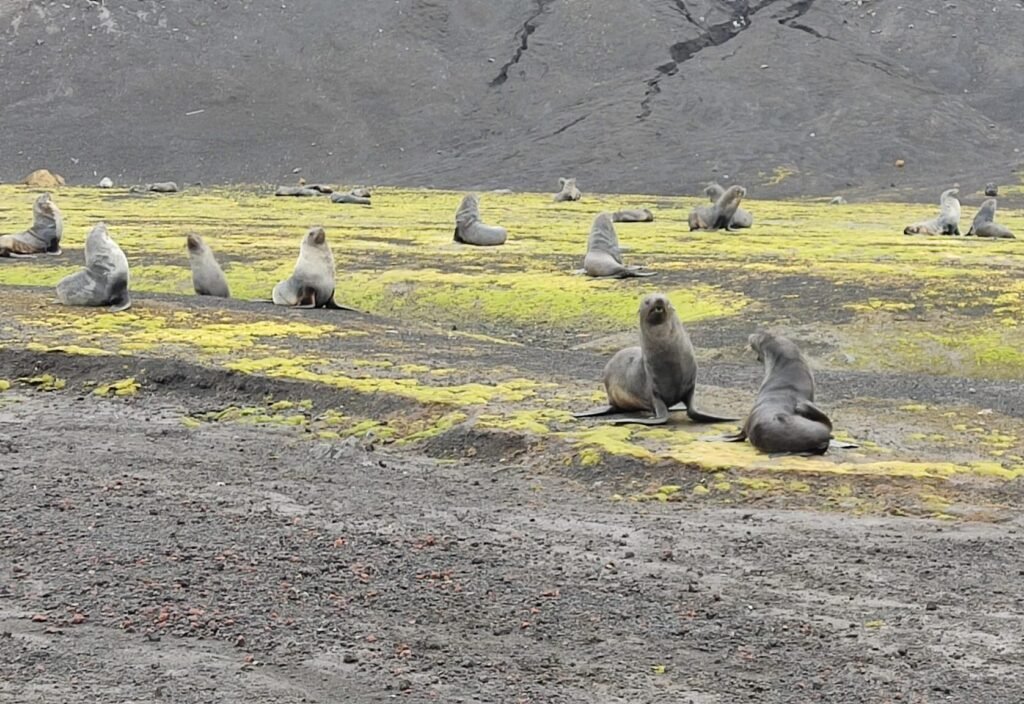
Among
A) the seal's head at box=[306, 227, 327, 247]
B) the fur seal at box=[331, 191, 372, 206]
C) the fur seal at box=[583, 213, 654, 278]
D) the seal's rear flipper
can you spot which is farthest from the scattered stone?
the seal's rear flipper

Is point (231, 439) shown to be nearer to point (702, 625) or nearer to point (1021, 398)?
point (702, 625)

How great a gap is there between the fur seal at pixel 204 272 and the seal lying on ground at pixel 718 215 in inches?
570

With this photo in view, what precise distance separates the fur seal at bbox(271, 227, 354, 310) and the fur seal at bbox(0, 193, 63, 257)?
8728 mm

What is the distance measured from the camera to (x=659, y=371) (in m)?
12.8

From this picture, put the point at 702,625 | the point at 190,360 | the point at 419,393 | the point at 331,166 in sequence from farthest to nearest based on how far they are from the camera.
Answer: the point at 331,166 → the point at 190,360 → the point at 419,393 → the point at 702,625

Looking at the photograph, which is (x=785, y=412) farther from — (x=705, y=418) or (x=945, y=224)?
(x=945, y=224)

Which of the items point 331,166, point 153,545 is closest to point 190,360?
point 153,545

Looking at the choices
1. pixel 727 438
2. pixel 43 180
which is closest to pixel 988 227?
pixel 727 438

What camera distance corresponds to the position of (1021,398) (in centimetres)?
1492

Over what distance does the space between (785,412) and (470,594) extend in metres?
4.48

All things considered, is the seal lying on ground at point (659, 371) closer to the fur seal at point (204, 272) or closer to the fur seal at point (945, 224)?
the fur seal at point (204, 272)

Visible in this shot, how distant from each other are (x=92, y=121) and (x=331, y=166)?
528 inches

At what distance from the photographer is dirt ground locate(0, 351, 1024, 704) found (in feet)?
21.8

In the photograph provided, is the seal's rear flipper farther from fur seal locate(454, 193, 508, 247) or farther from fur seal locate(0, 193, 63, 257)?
fur seal locate(0, 193, 63, 257)
